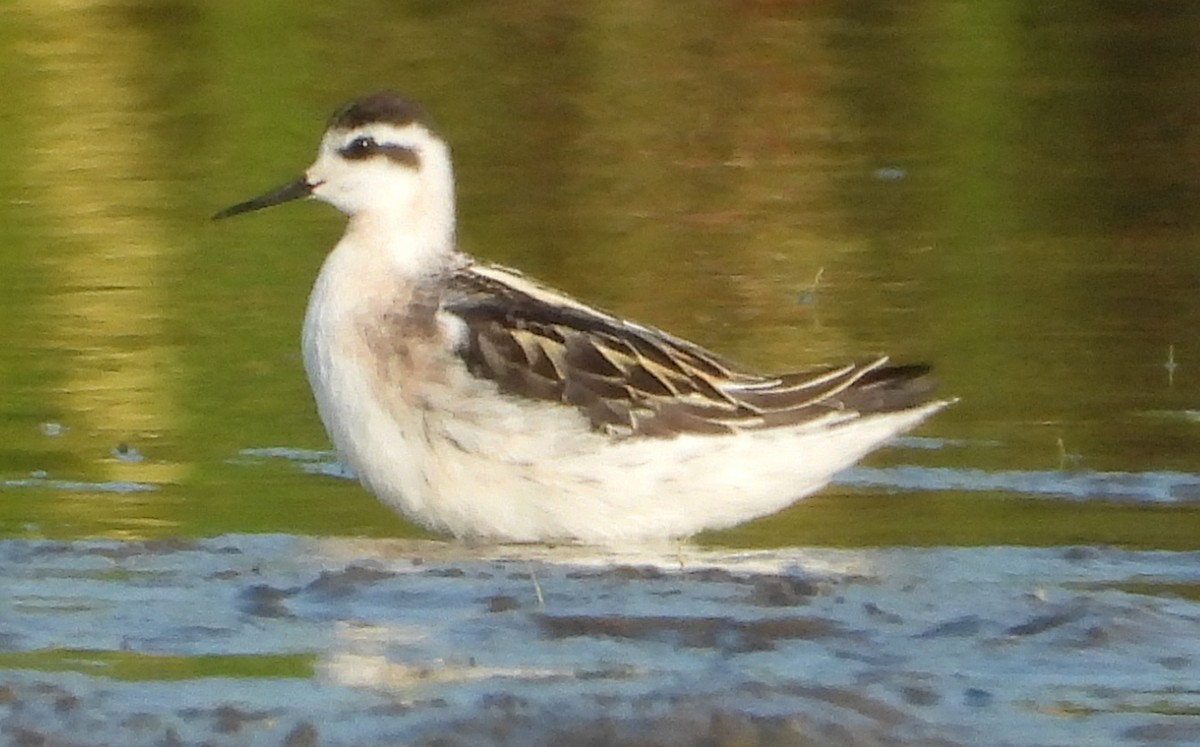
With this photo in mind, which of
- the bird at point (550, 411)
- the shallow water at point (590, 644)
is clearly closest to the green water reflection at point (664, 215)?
the bird at point (550, 411)

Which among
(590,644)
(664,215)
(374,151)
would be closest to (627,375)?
(374,151)

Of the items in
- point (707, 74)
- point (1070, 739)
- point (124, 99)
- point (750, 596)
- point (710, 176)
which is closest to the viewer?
point (1070, 739)

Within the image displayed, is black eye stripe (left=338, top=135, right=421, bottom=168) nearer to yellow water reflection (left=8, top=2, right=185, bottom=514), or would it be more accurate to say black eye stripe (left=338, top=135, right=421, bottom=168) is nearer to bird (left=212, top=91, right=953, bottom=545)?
bird (left=212, top=91, right=953, bottom=545)

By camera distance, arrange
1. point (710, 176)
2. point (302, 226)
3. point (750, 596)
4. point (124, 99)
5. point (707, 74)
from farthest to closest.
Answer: point (707, 74)
point (124, 99)
point (710, 176)
point (302, 226)
point (750, 596)

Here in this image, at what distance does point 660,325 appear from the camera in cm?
1322

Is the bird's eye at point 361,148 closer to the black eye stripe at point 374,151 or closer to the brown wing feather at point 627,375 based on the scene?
the black eye stripe at point 374,151

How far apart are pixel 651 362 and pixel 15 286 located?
198 inches

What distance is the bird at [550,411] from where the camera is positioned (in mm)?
9438

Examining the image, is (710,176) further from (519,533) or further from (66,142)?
(519,533)

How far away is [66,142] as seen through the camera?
1802 cm

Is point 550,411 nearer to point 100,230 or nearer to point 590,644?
point 590,644

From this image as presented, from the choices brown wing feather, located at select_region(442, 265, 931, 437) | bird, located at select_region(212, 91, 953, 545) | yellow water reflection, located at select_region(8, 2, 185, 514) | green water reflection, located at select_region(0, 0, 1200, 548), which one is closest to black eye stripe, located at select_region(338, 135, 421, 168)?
bird, located at select_region(212, 91, 953, 545)

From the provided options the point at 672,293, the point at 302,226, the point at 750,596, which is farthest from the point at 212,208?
the point at 750,596

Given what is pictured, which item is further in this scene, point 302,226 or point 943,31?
point 943,31
